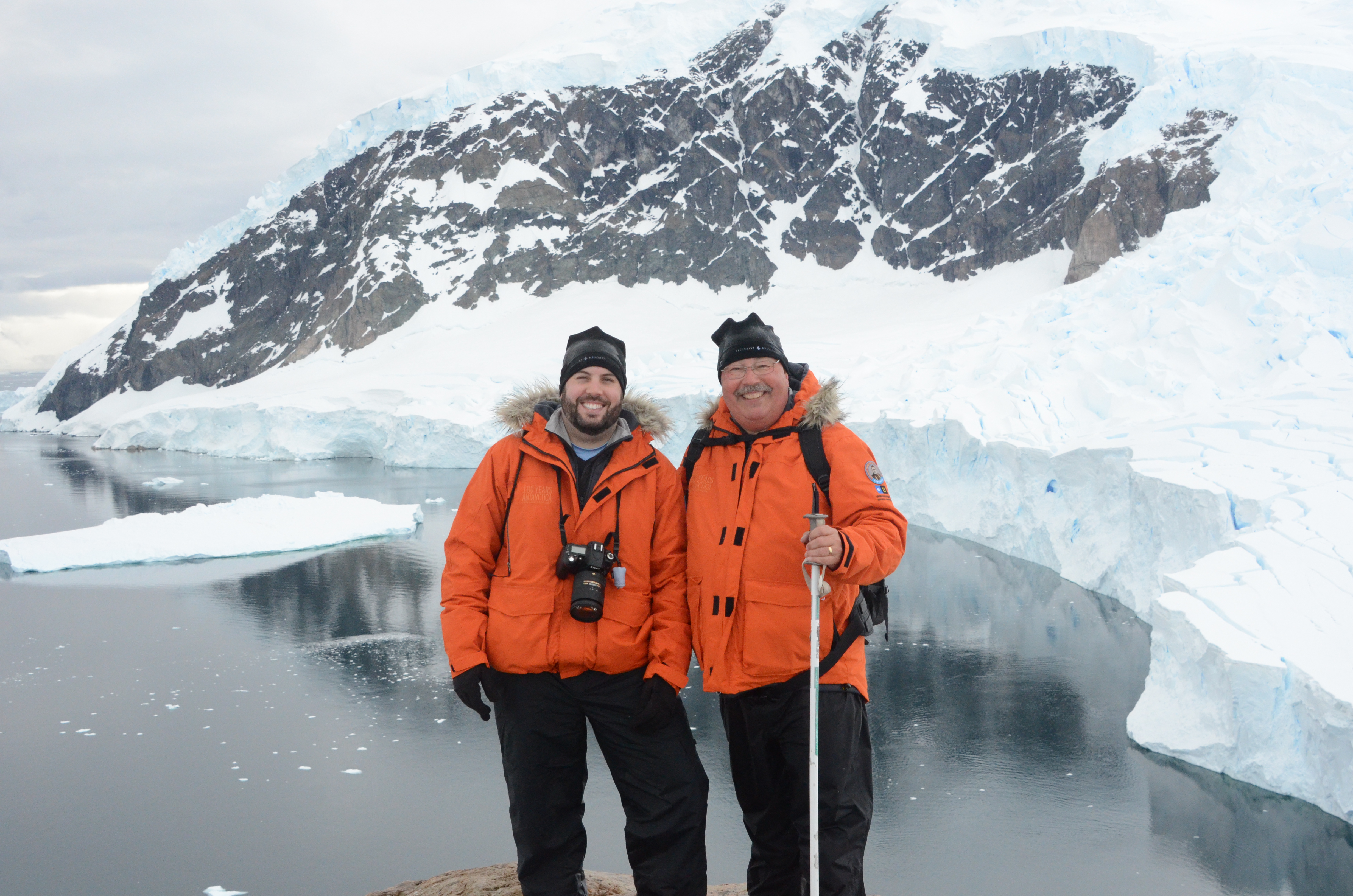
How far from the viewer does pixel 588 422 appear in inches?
92.6

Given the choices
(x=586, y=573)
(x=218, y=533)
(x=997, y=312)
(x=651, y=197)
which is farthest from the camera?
(x=651, y=197)

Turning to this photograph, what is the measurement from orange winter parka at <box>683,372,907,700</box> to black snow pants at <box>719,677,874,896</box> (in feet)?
0.22

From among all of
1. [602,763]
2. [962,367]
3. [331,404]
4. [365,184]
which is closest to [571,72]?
[365,184]

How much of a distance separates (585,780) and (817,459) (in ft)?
3.44

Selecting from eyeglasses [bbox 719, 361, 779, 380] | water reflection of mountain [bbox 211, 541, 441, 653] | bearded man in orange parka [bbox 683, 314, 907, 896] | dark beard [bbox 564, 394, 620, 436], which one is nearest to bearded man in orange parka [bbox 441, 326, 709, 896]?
dark beard [bbox 564, 394, 620, 436]

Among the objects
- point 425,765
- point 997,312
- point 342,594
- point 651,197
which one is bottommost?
point 425,765

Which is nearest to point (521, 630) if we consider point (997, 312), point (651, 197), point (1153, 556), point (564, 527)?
point (564, 527)

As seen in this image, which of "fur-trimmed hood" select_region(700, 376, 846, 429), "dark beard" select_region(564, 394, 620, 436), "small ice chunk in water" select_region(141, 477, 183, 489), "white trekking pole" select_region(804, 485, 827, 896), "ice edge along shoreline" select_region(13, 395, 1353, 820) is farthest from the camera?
"small ice chunk in water" select_region(141, 477, 183, 489)

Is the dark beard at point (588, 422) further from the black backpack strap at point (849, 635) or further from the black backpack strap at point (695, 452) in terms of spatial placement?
the black backpack strap at point (849, 635)

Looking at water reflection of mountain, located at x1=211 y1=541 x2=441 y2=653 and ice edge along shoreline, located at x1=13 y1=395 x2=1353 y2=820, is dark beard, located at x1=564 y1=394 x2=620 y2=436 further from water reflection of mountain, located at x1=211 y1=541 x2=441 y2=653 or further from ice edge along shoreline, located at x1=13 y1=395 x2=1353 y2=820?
water reflection of mountain, located at x1=211 y1=541 x2=441 y2=653

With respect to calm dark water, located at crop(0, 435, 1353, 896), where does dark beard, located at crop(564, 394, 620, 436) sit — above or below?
above

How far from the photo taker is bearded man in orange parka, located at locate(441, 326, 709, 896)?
7.54 ft

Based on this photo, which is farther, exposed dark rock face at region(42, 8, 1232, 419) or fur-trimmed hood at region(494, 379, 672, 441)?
→ exposed dark rock face at region(42, 8, 1232, 419)

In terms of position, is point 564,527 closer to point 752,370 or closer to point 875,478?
point 752,370
